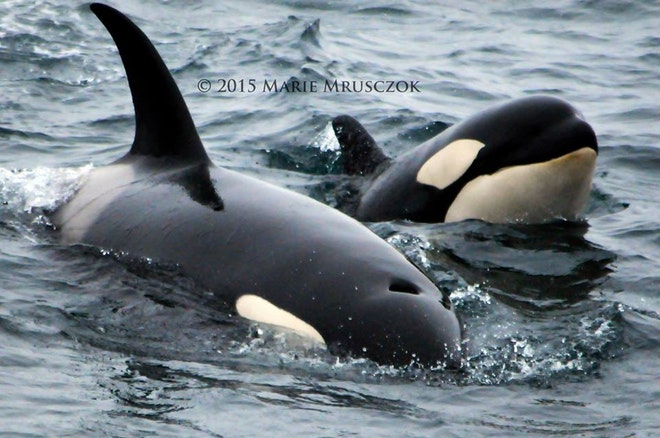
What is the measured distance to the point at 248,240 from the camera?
27.4ft

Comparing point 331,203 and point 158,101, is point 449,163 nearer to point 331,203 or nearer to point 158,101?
point 331,203

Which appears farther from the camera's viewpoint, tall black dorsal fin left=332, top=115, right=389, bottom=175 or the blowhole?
tall black dorsal fin left=332, top=115, right=389, bottom=175

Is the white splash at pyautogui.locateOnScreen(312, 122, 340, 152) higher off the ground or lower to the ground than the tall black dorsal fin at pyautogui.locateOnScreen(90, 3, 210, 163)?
lower

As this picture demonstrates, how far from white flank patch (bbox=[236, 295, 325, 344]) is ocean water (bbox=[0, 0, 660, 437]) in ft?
0.32

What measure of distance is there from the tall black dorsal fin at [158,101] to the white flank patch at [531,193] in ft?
9.41

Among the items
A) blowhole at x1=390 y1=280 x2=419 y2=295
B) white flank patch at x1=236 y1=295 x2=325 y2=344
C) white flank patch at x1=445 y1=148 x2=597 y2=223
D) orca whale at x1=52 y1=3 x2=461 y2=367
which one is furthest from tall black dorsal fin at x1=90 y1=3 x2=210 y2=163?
white flank patch at x1=445 y1=148 x2=597 y2=223

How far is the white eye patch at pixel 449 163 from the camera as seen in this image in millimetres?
11242

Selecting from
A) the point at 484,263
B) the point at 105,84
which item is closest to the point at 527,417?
the point at 484,263

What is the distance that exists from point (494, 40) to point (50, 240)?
41.7 feet

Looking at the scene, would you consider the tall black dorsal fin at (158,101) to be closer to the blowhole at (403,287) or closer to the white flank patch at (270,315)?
the white flank patch at (270,315)

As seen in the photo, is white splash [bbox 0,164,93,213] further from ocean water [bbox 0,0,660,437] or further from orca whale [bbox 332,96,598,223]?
orca whale [bbox 332,96,598,223]

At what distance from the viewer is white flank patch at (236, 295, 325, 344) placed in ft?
25.2

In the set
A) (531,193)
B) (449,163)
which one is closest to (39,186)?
(449,163)

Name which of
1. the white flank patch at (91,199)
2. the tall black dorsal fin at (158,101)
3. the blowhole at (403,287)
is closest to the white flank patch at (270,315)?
the blowhole at (403,287)
